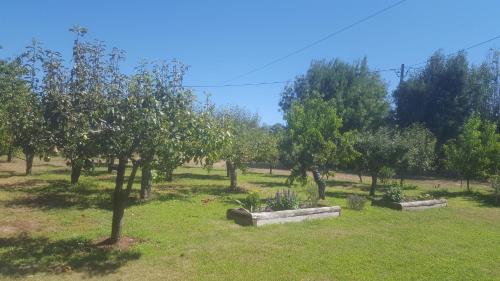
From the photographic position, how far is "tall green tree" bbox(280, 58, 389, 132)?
136 feet

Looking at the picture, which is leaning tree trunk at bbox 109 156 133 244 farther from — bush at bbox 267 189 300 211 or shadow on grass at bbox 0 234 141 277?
bush at bbox 267 189 300 211

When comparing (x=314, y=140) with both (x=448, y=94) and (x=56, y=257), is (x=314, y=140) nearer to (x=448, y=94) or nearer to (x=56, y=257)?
(x=56, y=257)

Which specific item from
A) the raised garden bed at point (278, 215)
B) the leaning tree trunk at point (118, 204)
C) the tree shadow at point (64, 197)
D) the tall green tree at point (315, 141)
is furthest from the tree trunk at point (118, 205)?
the tall green tree at point (315, 141)

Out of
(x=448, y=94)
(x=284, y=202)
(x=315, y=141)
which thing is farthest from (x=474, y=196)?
(x=448, y=94)

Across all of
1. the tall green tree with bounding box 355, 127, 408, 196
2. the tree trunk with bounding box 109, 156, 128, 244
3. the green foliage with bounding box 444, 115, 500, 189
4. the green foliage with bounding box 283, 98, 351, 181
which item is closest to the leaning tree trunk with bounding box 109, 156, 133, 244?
the tree trunk with bounding box 109, 156, 128, 244

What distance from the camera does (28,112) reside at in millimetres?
8664

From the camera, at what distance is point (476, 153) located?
22.7m

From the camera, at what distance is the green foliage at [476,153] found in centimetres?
2260

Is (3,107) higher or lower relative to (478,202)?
higher

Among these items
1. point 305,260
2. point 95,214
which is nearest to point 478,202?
point 305,260

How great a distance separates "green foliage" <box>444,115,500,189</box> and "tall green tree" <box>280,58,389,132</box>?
17.3 metres

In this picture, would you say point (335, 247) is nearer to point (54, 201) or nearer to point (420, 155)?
point (54, 201)

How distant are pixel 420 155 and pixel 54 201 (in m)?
18.3

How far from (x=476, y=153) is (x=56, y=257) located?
21.0m
